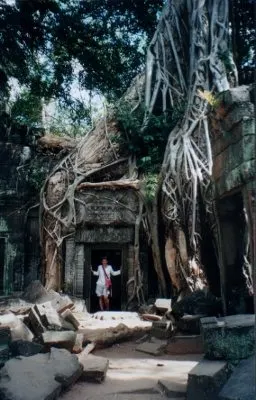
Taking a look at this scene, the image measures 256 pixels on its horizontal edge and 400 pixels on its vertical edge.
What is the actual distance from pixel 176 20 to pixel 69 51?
22.2ft

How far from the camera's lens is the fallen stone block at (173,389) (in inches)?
127

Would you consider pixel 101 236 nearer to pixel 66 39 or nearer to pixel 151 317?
pixel 151 317

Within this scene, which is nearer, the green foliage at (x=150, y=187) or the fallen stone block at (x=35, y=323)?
the fallen stone block at (x=35, y=323)

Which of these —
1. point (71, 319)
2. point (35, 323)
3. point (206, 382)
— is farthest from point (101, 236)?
point (206, 382)

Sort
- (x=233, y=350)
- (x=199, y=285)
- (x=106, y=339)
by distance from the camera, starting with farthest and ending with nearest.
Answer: (x=199, y=285), (x=106, y=339), (x=233, y=350)

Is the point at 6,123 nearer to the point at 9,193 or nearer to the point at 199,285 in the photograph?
the point at 9,193

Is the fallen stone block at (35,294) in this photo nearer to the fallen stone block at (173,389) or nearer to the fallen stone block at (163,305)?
the fallen stone block at (163,305)

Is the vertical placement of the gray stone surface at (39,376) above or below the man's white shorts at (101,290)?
below

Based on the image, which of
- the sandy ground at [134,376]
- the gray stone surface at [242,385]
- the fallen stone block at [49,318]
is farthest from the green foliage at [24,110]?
the gray stone surface at [242,385]

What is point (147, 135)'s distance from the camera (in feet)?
31.4

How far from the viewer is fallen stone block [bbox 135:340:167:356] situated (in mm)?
4869

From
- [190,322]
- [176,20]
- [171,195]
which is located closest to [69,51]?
[190,322]

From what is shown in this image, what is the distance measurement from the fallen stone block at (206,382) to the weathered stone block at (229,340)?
7.1 inches

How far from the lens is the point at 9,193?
10172 mm
